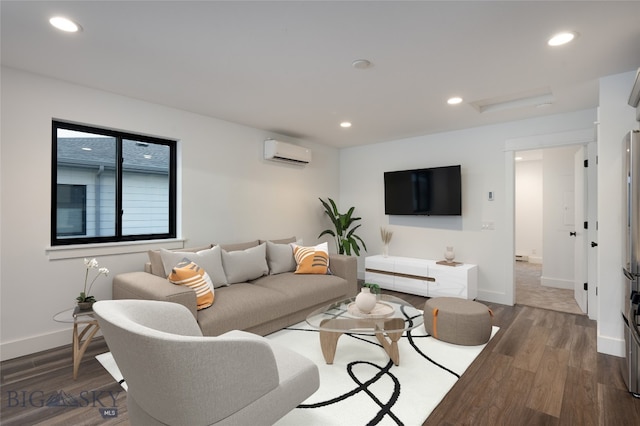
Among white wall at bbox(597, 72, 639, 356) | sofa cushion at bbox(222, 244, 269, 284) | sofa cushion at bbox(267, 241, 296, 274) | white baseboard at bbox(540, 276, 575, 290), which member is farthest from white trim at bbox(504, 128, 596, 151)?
sofa cushion at bbox(222, 244, 269, 284)

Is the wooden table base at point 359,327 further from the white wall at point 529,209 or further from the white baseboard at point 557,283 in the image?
the white wall at point 529,209

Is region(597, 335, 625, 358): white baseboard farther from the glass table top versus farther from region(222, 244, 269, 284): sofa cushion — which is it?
region(222, 244, 269, 284): sofa cushion

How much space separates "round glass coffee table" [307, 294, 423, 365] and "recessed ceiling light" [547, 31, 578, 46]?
7.30 ft

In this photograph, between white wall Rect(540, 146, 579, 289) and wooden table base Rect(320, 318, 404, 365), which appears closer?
wooden table base Rect(320, 318, 404, 365)

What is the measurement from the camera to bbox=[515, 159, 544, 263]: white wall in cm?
766

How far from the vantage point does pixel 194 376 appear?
4.05 ft

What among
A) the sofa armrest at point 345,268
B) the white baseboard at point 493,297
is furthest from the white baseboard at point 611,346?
the sofa armrest at point 345,268

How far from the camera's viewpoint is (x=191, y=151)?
3.89 meters

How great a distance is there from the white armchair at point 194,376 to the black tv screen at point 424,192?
12.6 feet

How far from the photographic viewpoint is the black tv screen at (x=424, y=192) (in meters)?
4.67

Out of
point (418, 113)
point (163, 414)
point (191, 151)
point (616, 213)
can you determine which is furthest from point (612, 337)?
point (191, 151)

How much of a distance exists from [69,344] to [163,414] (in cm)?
244

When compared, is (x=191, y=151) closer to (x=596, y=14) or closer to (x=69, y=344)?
(x=69, y=344)

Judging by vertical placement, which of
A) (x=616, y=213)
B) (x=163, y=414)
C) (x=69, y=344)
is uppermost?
(x=616, y=213)
